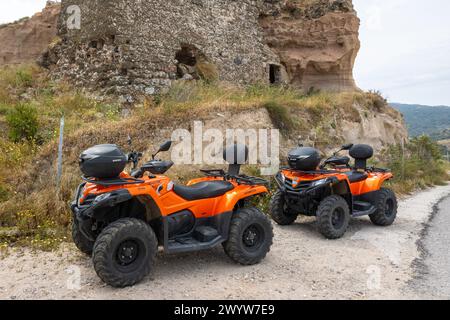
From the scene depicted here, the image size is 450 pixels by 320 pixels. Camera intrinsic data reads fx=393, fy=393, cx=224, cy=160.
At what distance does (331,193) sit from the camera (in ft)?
21.0

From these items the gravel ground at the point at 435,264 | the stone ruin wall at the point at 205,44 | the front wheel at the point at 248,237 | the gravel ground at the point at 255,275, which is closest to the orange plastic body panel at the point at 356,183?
the gravel ground at the point at 255,275

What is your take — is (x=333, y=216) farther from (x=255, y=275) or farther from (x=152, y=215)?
(x=152, y=215)

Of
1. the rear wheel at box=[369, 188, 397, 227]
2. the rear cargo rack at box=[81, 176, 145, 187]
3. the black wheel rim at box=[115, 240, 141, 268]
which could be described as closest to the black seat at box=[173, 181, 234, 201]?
the rear cargo rack at box=[81, 176, 145, 187]

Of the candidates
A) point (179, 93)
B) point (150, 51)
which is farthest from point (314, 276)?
point (150, 51)

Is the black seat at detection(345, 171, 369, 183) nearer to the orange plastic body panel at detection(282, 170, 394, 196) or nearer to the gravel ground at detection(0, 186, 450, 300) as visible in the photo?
the orange plastic body panel at detection(282, 170, 394, 196)

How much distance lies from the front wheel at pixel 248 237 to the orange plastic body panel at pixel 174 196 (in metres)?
0.19

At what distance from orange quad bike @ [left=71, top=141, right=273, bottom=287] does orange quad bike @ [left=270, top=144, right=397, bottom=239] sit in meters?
1.32

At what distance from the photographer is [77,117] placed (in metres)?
9.27

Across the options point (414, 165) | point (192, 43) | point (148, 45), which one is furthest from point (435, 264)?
point (414, 165)

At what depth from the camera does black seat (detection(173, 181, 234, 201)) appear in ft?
14.4

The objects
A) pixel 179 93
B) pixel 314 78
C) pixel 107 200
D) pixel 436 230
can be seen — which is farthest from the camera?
pixel 314 78

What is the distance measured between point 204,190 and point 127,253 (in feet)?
3.78
